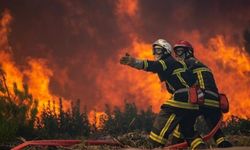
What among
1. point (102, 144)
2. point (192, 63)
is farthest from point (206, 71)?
point (102, 144)

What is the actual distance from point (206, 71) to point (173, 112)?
1167mm

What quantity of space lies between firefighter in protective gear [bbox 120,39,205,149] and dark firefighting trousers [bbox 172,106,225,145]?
0.40 metres

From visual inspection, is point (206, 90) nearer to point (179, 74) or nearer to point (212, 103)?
point (212, 103)

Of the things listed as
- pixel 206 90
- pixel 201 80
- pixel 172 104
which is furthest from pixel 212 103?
pixel 172 104

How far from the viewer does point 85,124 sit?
15.1 metres

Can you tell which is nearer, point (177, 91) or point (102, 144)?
point (177, 91)

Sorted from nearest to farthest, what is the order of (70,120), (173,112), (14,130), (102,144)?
(173,112)
(102,144)
(14,130)
(70,120)

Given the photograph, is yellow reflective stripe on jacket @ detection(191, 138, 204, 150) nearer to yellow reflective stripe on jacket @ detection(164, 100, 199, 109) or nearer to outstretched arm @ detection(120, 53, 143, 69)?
yellow reflective stripe on jacket @ detection(164, 100, 199, 109)

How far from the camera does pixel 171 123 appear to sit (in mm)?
9961

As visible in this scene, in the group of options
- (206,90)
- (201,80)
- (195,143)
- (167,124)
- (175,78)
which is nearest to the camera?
(195,143)

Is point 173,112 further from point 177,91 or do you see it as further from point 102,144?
point 102,144

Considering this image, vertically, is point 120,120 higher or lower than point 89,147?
higher

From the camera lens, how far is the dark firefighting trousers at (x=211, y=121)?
1045 centimetres

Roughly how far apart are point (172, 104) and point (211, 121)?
985 millimetres
